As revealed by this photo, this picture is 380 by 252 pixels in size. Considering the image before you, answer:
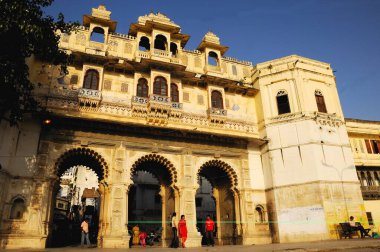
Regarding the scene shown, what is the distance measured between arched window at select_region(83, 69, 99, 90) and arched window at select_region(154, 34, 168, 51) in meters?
5.18

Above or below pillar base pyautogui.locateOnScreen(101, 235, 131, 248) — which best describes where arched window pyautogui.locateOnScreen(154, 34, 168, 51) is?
above

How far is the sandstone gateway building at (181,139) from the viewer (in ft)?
49.4

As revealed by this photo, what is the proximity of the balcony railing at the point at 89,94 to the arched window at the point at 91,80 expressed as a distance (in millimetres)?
658

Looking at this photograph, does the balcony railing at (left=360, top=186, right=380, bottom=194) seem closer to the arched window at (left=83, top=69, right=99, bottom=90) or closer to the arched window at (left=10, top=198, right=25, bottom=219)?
the arched window at (left=83, top=69, right=99, bottom=90)

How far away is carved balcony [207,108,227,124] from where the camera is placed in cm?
1936

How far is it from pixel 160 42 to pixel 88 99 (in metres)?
7.28

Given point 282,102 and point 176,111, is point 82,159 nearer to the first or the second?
point 176,111

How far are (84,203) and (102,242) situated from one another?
22.8 meters

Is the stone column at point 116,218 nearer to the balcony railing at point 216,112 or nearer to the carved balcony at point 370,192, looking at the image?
the balcony railing at point 216,112

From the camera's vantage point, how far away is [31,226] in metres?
13.8

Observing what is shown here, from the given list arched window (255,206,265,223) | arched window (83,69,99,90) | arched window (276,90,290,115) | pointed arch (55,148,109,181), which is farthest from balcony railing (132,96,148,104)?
arched window (255,206,265,223)

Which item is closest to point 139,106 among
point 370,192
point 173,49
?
point 173,49

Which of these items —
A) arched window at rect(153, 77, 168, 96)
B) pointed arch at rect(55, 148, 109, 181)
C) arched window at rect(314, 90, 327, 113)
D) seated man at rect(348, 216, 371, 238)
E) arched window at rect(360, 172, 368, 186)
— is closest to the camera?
pointed arch at rect(55, 148, 109, 181)

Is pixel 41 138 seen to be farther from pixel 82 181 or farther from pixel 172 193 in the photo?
pixel 82 181
